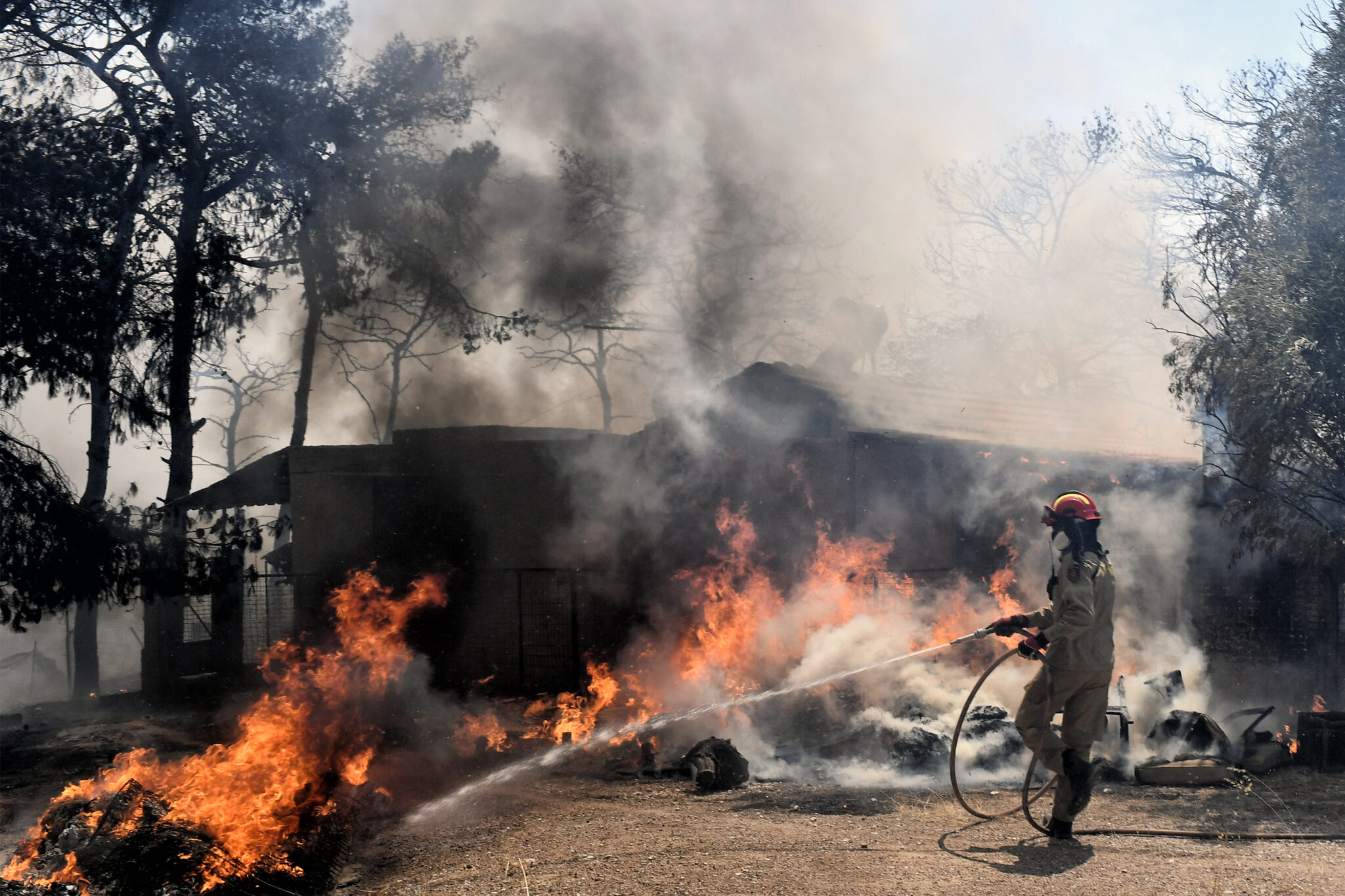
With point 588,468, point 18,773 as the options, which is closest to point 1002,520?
point 588,468

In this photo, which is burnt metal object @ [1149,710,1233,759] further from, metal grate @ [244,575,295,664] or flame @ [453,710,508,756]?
metal grate @ [244,575,295,664]

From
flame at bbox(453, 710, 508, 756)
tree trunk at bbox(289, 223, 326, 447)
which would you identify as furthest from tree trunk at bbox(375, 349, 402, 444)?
flame at bbox(453, 710, 508, 756)

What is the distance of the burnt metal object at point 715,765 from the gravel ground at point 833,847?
13 centimetres

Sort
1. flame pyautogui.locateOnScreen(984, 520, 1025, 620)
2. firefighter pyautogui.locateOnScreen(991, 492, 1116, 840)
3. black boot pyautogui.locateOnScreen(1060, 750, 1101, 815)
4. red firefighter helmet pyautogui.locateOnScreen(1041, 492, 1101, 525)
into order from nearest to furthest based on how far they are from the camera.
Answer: black boot pyautogui.locateOnScreen(1060, 750, 1101, 815) < firefighter pyautogui.locateOnScreen(991, 492, 1116, 840) < red firefighter helmet pyautogui.locateOnScreen(1041, 492, 1101, 525) < flame pyautogui.locateOnScreen(984, 520, 1025, 620)

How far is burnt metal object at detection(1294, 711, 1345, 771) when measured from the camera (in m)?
8.11

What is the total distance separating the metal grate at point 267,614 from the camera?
1659 cm

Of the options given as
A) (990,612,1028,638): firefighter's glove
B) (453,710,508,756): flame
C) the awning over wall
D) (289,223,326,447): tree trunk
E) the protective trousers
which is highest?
(289,223,326,447): tree trunk

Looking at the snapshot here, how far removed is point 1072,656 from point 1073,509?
3.11ft

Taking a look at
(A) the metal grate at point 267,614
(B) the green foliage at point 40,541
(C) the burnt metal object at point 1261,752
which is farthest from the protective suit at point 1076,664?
(A) the metal grate at point 267,614

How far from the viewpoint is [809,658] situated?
434 inches

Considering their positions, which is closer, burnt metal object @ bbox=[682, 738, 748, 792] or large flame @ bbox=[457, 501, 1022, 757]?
burnt metal object @ bbox=[682, 738, 748, 792]

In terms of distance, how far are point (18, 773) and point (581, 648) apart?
22.9 feet

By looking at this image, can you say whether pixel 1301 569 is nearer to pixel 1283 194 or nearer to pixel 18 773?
pixel 1283 194

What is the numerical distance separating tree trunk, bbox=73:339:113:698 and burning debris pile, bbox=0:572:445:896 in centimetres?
408
